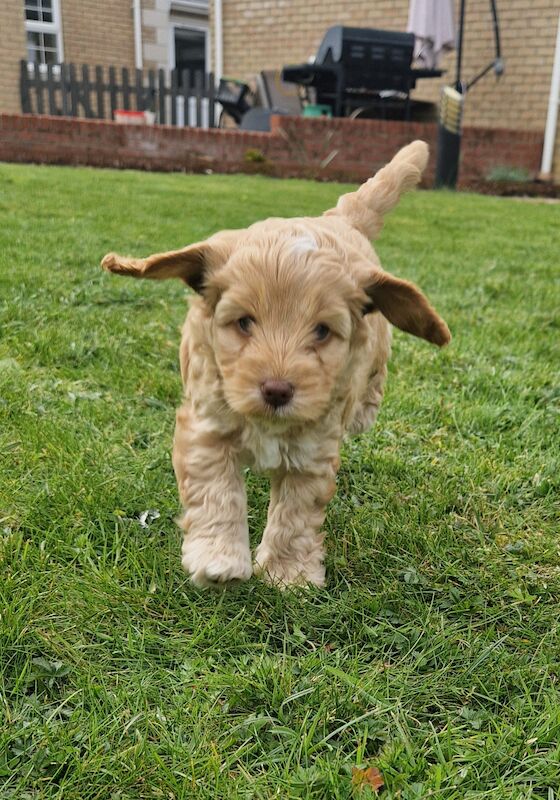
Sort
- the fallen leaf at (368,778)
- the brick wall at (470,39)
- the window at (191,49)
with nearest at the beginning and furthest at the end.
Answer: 1. the fallen leaf at (368,778)
2. the brick wall at (470,39)
3. the window at (191,49)

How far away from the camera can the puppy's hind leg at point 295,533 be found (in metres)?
2.45

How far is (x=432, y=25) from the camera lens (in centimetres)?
1404

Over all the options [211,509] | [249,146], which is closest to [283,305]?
[211,509]

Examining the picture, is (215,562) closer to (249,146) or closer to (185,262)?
(185,262)

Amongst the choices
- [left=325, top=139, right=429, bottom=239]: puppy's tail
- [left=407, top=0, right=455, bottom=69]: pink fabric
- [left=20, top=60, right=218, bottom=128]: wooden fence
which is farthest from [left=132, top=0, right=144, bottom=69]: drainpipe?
[left=325, top=139, right=429, bottom=239]: puppy's tail

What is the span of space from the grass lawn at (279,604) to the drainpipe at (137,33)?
20.0m

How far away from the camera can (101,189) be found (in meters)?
9.77

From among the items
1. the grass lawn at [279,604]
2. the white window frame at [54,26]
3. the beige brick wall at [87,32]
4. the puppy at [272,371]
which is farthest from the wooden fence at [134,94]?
the puppy at [272,371]

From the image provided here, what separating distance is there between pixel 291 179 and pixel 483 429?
10460mm

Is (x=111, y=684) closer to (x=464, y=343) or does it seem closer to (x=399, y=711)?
(x=399, y=711)

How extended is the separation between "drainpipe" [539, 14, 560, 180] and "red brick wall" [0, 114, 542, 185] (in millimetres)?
582

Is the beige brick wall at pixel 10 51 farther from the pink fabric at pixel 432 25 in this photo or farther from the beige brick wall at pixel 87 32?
the pink fabric at pixel 432 25

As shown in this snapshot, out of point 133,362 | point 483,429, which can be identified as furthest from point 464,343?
point 133,362

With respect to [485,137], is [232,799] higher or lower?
lower
